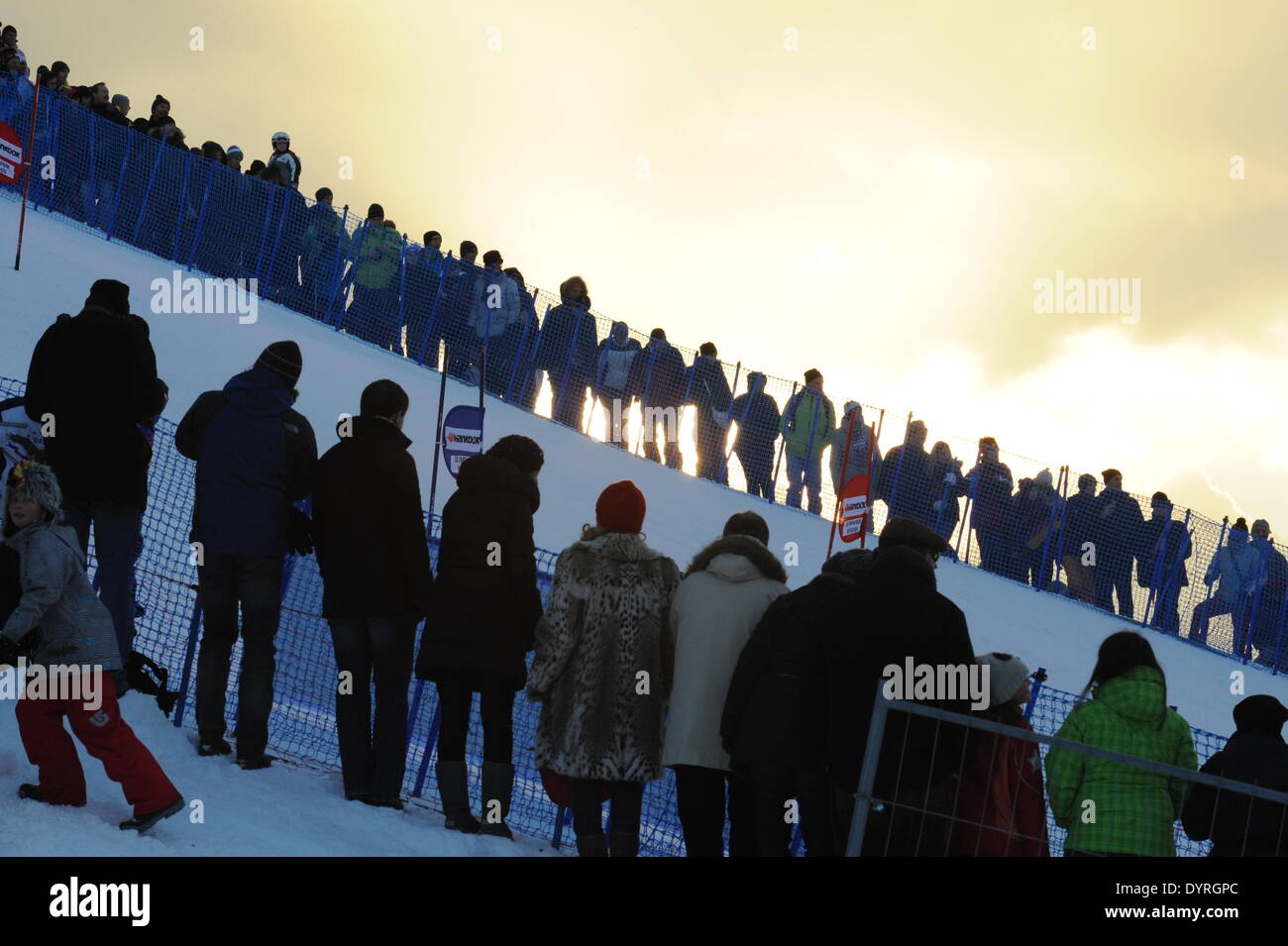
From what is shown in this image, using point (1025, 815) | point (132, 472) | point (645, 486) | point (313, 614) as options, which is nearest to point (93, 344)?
point (132, 472)

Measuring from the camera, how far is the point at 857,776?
6027mm

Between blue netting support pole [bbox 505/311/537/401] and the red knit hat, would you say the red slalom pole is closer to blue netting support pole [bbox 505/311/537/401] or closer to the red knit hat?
blue netting support pole [bbox 505/311/537/401]

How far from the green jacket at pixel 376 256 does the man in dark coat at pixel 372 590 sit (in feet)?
46.5

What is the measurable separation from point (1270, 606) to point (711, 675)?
14.3 metres

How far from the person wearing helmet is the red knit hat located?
1591 centimetres

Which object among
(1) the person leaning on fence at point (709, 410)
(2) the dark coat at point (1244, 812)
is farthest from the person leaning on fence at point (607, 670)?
(1) the person leaning on fence at point (709, 410)

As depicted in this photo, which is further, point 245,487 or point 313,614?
point 313,614

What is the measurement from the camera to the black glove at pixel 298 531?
7410mm

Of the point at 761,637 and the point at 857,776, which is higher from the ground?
the point at 761,637

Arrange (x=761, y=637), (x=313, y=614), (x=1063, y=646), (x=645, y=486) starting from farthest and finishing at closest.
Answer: (x=645, y=486) < (x=1063, y=646) < (x=313, y=614) < (x=761, y=637)

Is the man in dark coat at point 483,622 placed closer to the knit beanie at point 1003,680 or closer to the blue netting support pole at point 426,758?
the blue netting support pole at point 426,758

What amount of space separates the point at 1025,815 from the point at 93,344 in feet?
15.0

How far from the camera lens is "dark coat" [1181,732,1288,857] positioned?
228 inches
